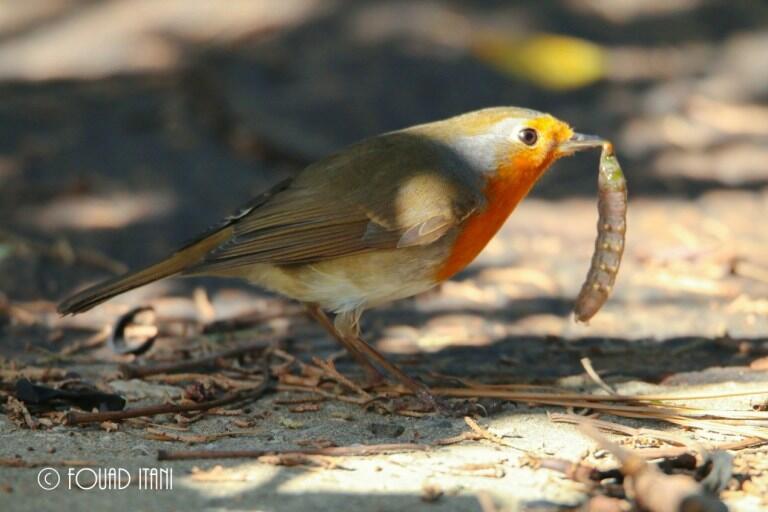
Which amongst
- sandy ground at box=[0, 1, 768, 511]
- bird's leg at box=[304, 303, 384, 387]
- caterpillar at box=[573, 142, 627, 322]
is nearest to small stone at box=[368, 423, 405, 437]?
sandy ground at box=[0, 1, 768, 511]

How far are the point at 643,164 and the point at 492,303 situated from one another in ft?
6.61

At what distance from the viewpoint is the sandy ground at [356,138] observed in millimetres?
3307

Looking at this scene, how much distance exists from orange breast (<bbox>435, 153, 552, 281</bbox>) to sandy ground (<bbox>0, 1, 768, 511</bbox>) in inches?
18.4

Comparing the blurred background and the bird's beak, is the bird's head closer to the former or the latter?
the bird's beak

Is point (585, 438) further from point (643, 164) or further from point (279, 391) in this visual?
point (643, 164)

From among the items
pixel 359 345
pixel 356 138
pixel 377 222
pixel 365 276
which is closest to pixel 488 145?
pixel 377 222

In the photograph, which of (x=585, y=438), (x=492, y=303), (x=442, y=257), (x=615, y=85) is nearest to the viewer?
(x=585, y=438)

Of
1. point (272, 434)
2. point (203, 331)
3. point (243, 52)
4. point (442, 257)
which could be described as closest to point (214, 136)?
point (243, 52)

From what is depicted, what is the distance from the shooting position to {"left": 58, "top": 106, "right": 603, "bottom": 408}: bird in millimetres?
4316

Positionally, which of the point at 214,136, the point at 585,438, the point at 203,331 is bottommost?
the point at 585,438

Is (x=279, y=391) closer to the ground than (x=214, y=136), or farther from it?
closer to the ground

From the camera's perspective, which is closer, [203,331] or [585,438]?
[585,438]

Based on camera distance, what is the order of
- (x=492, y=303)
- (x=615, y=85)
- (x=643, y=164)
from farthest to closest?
(x=615, y=85) → (x=643, y=164) → (x=492, y=303)

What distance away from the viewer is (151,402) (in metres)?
3.99
